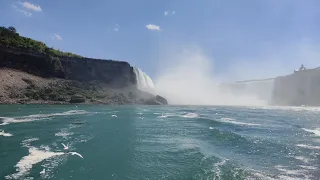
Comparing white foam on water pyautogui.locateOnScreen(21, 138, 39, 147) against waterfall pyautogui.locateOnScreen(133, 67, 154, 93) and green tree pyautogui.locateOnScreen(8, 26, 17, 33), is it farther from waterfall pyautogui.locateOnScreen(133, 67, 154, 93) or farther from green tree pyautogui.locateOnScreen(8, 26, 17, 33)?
green tree pyautogui.locateOnScreen(8, 26, 17, 33)

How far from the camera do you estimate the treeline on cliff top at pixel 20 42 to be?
116250 millimetres

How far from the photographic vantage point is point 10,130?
38438 millimetres

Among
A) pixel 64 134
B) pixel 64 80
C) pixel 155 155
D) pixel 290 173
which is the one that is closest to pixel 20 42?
pixel 64 80

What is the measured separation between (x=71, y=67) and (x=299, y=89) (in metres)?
122

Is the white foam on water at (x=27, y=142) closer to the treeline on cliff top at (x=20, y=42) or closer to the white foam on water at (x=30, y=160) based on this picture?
the white foam on water at (x=30, y=160)

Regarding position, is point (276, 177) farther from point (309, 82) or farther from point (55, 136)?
point (309, 82)

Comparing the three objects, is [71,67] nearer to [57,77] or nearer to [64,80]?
[57,77]

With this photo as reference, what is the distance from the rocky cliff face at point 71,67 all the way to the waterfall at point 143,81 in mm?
4612

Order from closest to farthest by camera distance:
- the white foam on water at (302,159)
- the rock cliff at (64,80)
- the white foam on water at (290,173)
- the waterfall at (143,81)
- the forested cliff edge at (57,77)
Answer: the white foam on water at (290,173)
the white foam on water at (302,159)
the rock cliff at (64,80)
the forested cliff edge at (57,77)
the waterfall at (143,81)

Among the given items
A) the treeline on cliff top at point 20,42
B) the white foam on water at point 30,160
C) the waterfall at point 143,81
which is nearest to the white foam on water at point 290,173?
the white foam on water at point 30,160

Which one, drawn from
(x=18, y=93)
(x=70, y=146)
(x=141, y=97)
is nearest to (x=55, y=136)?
(x=70, y=146)

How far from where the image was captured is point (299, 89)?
162 meters

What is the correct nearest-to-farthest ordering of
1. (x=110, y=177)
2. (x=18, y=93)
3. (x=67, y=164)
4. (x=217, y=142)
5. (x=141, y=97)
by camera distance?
1. (x=110, y=177)
2. (x=67, y=164)
3. (x=217, y=142)
4. (x=18, y=93)
5. (x=141, y=97)

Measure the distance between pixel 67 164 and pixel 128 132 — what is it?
18118 millimetres
